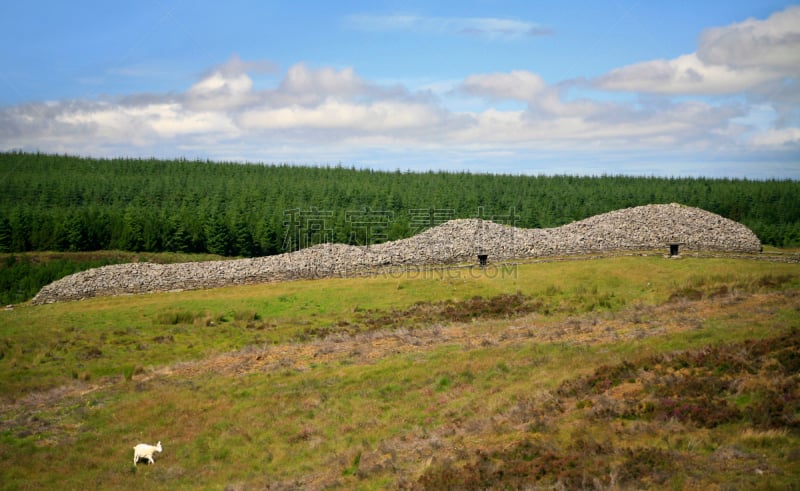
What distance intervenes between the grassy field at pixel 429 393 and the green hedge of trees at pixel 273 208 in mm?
65578

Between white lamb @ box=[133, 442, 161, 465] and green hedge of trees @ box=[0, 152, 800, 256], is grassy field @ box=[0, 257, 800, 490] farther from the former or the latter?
green hedge of trees @ box=[0, 152, 800, 256]

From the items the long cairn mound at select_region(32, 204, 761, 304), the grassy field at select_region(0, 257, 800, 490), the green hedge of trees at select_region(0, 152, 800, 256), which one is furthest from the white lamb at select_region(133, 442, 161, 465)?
the green hedge of trees at select_region(0, 152, 800, 256)

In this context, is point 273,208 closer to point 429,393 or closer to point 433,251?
point 433,251

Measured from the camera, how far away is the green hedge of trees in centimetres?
11525

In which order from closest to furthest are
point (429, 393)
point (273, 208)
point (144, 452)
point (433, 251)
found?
1. point (144, 452)
2. point (429, 393)
3. point (433, 251)
4. point (273, 208)

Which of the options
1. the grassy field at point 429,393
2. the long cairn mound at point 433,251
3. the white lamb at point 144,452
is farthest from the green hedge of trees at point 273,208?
the white lamb at point 144,452

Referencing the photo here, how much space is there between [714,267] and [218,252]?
287ft

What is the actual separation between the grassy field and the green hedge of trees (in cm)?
6558

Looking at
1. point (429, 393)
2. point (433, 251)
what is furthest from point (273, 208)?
point (429, 393)

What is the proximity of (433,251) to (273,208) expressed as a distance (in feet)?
248

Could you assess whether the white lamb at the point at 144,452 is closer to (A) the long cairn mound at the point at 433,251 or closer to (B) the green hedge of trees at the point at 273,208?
(A) the long cairn mound at the point at 433,251

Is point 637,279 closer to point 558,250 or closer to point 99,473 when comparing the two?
point 558,250

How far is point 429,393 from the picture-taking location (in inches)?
1094

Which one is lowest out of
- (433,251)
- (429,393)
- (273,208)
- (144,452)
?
(144,452)
